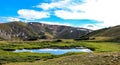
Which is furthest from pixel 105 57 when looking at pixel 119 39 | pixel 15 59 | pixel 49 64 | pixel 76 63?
pixel 119 39

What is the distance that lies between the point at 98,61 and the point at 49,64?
8497 mm

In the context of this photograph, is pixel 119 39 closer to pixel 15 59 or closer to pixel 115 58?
pixel 15 59

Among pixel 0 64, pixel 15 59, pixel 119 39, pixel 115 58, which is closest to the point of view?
pixel 115 58

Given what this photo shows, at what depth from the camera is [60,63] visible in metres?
44.9

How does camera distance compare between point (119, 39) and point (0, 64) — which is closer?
point (0, 64)

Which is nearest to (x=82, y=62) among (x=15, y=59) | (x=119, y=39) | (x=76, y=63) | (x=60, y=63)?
(x=76, y=63)

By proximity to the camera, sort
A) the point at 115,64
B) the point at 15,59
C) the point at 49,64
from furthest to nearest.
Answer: the point at 15,59 → the point at 49,64 → the point at 115,64

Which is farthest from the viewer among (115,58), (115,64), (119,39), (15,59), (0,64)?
(119,39)

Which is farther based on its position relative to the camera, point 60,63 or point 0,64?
point 0,64

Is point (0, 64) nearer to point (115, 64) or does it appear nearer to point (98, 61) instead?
point (98, 61)

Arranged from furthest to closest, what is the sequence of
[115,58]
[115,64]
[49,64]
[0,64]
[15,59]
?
1. [15,59]
2. [0,64]
3. [49,64]
4. [115,58]
5. [115,64]

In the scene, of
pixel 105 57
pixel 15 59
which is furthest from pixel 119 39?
pixel 105 57

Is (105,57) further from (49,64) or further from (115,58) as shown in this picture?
(49,64)

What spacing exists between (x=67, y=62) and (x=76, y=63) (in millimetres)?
2362
